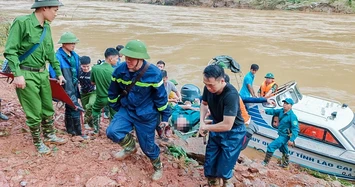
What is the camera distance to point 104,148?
4555mm

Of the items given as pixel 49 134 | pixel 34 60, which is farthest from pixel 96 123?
pixel 34 60

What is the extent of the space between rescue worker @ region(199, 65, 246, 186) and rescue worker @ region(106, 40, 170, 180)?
538 millimetres

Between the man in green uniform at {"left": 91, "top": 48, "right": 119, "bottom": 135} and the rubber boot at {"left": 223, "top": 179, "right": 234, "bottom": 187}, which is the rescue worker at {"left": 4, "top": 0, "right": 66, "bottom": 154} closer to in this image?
the man in green uniform at {"left": 91, "top": 48, "right": 119, "bottom": 135}

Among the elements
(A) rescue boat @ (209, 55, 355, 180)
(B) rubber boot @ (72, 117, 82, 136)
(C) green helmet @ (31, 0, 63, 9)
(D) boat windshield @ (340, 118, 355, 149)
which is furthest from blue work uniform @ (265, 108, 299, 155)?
(C) green helmet @ (31, 0, 63, 9)

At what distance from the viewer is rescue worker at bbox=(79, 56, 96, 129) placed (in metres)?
5.38

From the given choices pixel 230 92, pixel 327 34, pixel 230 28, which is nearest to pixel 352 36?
pixel 327 34

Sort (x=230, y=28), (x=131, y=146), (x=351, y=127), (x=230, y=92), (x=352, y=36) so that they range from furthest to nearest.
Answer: (x=230, y=28) → (x=352, y=36) → (x=351, y=127) → (x=131, y=146) → (x=230, y=92)

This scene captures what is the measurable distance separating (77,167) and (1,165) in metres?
0.83

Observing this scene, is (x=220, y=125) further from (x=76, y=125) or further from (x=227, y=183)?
(x=76, y=125)

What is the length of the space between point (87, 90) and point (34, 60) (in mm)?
1947

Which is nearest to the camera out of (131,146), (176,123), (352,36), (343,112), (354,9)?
(131,146)

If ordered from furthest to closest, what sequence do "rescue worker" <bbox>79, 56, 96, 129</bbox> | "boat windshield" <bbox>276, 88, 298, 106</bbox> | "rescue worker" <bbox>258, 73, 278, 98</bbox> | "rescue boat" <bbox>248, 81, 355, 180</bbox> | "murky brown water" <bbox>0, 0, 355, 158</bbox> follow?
1. "murky brown water" <bbox>0, 0, 355, 158</bbox>
2. "rescue worker" <bbox>258, 73, 278, 98</bbox>
3. "boat windshield" <bbox>276, 88, 298, 106</bbox>
4. "rescue boat" <bbox>248, 81, 355, 180</bbox>
5. "rescue worker" <bbox>79, 56, 96, 129</bbox>

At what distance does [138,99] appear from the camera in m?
3.68

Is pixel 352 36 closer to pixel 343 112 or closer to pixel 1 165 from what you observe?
pixel 343 112
